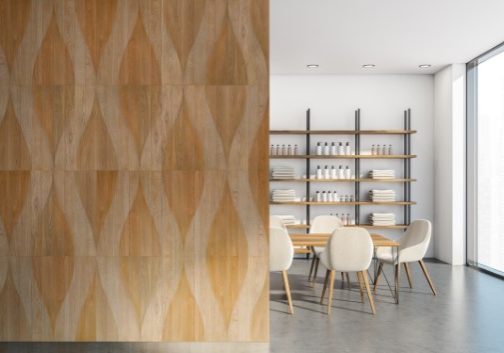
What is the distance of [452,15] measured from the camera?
19.8ft

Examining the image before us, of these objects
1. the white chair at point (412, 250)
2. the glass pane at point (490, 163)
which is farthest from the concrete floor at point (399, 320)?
the glass pane at point (490, 163)

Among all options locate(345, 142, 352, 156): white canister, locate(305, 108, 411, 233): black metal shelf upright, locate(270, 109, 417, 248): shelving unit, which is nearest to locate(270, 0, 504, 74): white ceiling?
locate(305, 108, 411, 233): black metal shelf upright

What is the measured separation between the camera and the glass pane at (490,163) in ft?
24.3

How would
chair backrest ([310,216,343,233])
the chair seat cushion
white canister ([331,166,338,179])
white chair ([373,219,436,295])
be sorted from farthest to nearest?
white canister ([331,166,338,179]) → chair backrest ([310,216,343,233]) → the chair seat cushion → white chair ([373,219,436,295])

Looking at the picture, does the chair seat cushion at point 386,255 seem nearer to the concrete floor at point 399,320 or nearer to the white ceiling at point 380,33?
the concrete floor at point 399,320

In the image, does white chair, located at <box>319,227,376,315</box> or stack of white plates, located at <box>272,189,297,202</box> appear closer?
white chair, located at <box>319,227,376,315</box>

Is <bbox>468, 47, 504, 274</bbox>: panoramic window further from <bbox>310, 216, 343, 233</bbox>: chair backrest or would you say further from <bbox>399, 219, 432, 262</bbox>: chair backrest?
<bbox>310, 216, 343, 233</bbox>: chair backrest

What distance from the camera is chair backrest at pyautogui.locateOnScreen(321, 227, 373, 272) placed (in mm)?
5301

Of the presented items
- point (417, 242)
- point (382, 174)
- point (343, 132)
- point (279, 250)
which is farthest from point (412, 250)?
point (343, 132)

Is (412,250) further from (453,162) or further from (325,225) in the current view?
(453,162)

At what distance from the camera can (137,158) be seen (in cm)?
401

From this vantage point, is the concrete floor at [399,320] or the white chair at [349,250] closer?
the concrete floor at [399,320]

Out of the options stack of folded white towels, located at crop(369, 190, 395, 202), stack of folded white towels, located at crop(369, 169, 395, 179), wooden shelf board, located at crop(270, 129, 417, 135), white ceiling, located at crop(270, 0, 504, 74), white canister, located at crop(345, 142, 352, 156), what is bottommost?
stack of folded white towels, located at crop(369, 190, 395, 202)

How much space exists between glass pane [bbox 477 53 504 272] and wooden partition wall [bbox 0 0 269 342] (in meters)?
4.69
